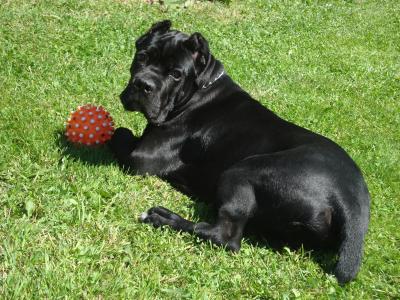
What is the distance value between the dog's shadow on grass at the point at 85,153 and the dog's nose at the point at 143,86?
0.85 meters

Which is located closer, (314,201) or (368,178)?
(314,201)

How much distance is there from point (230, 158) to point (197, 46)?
1.15m

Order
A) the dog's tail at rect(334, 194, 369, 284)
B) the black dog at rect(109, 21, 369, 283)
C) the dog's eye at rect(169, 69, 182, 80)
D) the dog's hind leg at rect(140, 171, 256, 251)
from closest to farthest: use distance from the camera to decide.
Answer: the dog's tail at rect(334, 194, 369, 284)
the black dog at rect(109, 21, 369, 283)
the dog's hind leg at rect(140, 171, 256, 251)
the dog's eye at rect(169, 69, 182, 80)

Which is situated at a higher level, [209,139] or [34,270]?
[209,139]

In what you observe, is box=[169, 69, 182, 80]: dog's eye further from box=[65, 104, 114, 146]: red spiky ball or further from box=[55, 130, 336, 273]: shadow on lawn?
box=[55, 130, 336, 273]: shadow on lawn

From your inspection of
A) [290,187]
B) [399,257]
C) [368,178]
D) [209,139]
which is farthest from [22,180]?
[368,178]

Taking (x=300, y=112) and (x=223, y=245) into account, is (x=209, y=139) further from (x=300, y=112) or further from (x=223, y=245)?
(x=300, y=112)

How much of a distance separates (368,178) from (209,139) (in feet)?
7.18

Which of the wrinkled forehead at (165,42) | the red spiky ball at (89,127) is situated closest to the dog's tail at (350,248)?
the wrinkled forehead at (165,42)

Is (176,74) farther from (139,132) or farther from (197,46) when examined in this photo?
(139,132)

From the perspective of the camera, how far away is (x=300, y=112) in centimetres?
760

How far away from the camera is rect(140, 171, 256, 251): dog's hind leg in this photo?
4387 mm

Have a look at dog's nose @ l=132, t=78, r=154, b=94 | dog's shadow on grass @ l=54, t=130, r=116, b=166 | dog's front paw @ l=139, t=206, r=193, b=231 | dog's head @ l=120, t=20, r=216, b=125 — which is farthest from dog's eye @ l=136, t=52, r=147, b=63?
dog's front paw @ l=139, t=206, r=193, b=231

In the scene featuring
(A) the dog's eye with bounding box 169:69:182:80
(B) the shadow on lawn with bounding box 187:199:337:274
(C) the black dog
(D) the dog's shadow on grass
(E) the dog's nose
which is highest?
(A) the dog's eye with bounding box 169:69:182:80
